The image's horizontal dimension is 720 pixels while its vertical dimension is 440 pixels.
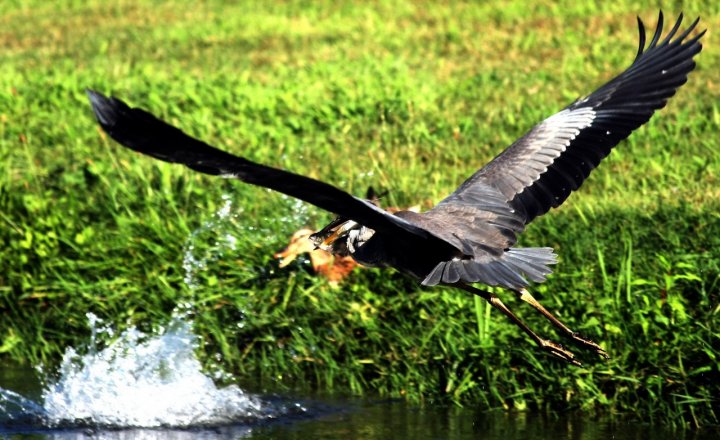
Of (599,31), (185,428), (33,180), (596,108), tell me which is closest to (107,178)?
(33,180)

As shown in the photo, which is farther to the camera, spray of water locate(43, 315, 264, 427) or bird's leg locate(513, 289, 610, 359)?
spray of water locate(43, 315, 264, 427)

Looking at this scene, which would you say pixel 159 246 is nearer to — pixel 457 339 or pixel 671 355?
pixel 457 339

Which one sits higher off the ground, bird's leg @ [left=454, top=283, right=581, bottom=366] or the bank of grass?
the bank of grass

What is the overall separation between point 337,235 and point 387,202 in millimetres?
2037

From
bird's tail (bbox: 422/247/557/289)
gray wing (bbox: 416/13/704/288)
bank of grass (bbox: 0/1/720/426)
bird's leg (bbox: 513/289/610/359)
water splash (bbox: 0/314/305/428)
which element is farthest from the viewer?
water splash (bbox: 0/314/305/428)

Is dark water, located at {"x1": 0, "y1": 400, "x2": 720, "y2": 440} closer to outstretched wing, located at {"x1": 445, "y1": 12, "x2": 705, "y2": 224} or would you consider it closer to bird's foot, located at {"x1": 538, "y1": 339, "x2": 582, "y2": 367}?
bird's foot, located at {"x1": 538, "y1": 339, "x2": 582, "y2": 367}

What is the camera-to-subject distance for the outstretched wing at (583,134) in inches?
224

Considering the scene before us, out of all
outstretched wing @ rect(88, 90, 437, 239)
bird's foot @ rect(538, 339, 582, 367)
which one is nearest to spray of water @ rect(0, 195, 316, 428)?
bird's foot @ rect(538, 339, 582, 367)

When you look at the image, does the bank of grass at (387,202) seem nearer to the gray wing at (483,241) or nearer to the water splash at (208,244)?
the water splash at (208,244)

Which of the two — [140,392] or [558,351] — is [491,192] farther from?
[140,392]

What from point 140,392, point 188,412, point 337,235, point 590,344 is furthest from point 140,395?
point 590,344

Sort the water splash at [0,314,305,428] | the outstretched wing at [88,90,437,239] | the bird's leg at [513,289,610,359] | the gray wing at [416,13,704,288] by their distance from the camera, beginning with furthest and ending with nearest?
the water splash at [0,314,305,428]
the bird's leg at [513,289,610,359]
the gray wing at [416,13,704,288]
the outstretched wing at [88,90,437,239]

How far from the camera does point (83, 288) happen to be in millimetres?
6797

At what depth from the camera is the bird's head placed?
5387 mm
